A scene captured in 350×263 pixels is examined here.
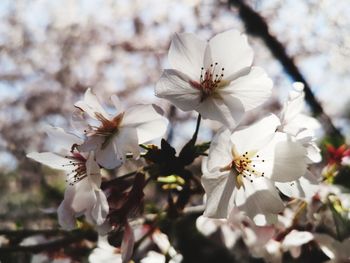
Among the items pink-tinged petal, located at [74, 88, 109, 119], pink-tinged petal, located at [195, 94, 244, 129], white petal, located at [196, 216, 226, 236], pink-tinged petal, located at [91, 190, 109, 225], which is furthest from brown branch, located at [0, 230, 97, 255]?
pink-tinged petal, located at [195, 94, 244, 129]

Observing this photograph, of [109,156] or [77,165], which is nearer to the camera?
[109,156]

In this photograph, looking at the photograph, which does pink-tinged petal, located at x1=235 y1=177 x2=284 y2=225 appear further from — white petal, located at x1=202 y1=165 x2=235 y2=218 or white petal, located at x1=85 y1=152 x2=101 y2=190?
white petal, located at x1=85 y1=152 x2=101 y2=190

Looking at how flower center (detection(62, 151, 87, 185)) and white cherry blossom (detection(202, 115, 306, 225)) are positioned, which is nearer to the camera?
white cherry blossom (detection(202, 115, 306, 225))

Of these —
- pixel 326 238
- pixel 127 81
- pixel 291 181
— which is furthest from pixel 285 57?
pixel 127 81

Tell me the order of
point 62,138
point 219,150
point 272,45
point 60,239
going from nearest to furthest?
point 219,150 < point 62,138 < point 60,239 < point 272,45

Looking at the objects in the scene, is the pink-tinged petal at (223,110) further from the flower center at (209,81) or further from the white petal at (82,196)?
the white petal at (82,196)

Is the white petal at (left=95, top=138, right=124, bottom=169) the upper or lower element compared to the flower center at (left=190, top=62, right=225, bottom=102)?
lower

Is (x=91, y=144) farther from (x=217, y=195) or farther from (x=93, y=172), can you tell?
(x=217, y=195)

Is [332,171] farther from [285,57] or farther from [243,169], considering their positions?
[285,57]

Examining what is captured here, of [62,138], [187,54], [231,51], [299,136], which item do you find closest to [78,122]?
[62,138]
